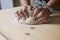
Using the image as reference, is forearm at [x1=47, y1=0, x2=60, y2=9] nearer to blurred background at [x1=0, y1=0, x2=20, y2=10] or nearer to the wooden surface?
the wooden surface

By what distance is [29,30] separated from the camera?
2.40 feet

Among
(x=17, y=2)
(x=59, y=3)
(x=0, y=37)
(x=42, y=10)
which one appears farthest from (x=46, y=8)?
(x=17, y=2)

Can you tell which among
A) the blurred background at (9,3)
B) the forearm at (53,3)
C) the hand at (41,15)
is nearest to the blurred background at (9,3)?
the blurred background at (9,3)

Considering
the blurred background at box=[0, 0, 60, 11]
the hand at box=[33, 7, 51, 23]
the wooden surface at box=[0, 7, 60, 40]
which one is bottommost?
the blurred background at box=[0, 0, 60, 11]

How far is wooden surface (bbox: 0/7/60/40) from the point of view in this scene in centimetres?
66

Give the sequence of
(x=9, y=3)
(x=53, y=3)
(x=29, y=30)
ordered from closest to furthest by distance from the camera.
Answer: (x=29, y=30) → (x=53, y=3) → (x=9, y=3)

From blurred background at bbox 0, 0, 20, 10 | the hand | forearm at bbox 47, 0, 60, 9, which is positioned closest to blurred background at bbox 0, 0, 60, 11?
blurred background at bbox 0, 0, 20, 10

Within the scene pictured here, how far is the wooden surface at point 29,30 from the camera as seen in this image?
66 cm

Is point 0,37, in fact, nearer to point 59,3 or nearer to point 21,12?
point 21,12

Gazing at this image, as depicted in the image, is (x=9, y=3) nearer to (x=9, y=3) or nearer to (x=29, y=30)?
(x=9, y=3)

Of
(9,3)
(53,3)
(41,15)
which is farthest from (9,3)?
(41,15)

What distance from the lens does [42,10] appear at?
847mm

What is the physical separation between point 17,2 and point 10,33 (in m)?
1.34

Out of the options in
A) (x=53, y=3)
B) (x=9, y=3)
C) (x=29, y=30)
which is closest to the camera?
(x=29, y=30)
